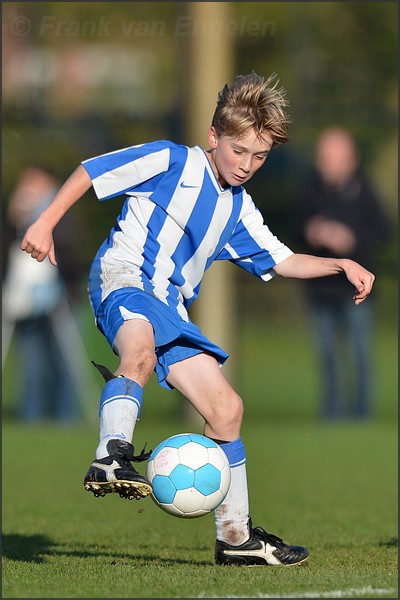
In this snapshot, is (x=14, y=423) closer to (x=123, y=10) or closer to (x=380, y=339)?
(x=123, y=10)

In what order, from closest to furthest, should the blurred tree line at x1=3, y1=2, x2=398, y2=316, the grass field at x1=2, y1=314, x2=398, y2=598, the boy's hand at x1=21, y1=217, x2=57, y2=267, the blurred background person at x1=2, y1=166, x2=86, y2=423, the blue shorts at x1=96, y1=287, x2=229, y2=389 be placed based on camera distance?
the grass field at x1=2, y1=314, x2=398, y2=598 → the boy's hand at x1=21, y1=217, x2=57, y2=267 → the blue shorts at x1=96, y1=287, x2=229, y2=389 → the blurred background person at x1=2, y1=166, x2=86, y2=423 → the blurred tree line at x1=3, y1=2, x2=398, y2=316

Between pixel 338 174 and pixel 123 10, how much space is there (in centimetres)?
523

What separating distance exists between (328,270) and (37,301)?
8.09 m

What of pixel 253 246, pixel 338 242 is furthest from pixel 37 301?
pixel 253 246

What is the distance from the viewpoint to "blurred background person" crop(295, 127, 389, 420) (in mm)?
11961

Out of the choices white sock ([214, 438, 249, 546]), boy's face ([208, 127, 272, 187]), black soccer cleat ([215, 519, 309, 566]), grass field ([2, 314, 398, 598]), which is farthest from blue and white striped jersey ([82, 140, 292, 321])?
grass field ([2, 314, 398, 598])

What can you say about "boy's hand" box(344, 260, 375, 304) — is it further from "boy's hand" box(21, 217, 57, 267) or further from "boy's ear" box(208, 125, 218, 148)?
"boy's hand" box(21, 217, 57, 267)

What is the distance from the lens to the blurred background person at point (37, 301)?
12594 mm

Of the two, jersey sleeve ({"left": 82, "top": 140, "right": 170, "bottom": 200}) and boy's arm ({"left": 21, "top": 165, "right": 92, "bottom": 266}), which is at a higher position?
jersey sleeve ({"left": 82, "top": 140, "right": 170, "bottom": 200})

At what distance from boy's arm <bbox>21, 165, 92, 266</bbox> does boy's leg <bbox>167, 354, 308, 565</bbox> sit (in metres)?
0.89

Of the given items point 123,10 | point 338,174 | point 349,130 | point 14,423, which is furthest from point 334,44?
point 14,423

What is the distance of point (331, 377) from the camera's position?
12.0 meters

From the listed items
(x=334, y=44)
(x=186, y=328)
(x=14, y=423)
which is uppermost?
(x=334, y=44)

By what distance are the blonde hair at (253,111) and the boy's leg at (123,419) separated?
3.17ft
